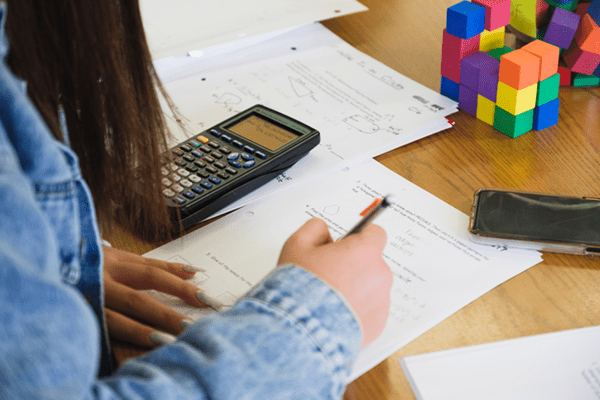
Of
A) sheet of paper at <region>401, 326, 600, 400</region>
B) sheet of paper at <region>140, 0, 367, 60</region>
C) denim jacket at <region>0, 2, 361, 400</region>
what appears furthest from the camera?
sheet of paper at <region>140, 0, 367, 60</region>

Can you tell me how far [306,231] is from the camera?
0.45m

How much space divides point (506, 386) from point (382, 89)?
437mm

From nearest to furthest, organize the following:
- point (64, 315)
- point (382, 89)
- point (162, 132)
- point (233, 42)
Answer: point (64, 315), point (162, 132), point (382, 89), point (233, 42)

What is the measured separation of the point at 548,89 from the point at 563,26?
4.1 inches

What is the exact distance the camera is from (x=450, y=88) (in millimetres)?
697

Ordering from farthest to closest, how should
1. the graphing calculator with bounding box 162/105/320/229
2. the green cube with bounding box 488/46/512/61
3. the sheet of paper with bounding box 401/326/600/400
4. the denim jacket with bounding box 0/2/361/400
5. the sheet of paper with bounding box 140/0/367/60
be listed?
the sheet of paper with bounding box 140/0/367/60, the green cube with bounding box 488/46/512/61, the graphing calculator with bounding box 162/105/320/229, the sheet of paper with bounding box 401/326/600/400, the denim jacket with bounding box 0/2/361/400

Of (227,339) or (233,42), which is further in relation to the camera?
(233,42)


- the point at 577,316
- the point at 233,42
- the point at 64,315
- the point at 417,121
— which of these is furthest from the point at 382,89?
the point at 64,315

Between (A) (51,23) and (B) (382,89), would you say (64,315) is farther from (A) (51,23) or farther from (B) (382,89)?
(B) (382,89)

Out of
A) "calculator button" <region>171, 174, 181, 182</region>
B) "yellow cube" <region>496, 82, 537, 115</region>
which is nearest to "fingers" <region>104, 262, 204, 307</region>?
"calculator button" <region>171, 174, 181, 182</region>

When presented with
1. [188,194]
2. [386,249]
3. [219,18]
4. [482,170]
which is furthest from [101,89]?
[219,18]

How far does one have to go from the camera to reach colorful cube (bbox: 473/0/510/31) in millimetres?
645

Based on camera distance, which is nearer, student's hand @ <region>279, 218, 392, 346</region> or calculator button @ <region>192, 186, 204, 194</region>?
student's hand @ <region>279, 218, 392, 346</region>

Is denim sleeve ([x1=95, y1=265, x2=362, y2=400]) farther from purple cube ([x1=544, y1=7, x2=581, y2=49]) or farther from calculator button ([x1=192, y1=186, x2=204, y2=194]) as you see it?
purple cube ([x1=544, y1=7, x2=581, y2=49])
